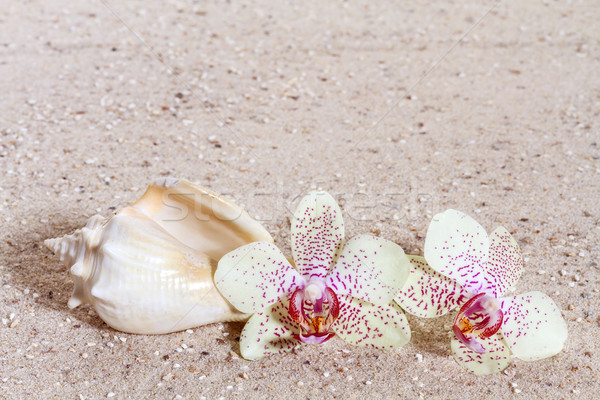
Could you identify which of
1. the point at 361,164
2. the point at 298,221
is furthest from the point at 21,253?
the point at 361,164

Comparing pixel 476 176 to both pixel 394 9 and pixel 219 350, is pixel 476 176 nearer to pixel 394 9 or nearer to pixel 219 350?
pixel 219 350

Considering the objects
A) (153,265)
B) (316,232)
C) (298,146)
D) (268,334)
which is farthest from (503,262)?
(298,146)

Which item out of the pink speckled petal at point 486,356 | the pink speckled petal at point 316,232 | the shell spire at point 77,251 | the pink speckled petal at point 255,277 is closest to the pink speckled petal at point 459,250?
the pink speckled petal at point 486,356

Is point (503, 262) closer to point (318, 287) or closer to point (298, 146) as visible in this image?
point (318, 287)

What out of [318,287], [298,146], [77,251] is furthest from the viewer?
[298,146]

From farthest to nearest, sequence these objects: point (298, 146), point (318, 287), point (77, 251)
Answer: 1. point (298, 146)
2. point (77, 251)
3. point (318, 287)

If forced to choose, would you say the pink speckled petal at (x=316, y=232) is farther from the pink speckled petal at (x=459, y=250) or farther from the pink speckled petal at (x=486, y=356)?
the pink speckled petal at (x=486, y=356)

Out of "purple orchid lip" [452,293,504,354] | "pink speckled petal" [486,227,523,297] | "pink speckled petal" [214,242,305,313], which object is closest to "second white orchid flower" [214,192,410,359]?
"pink speckled petal" [214,242,305,313]
